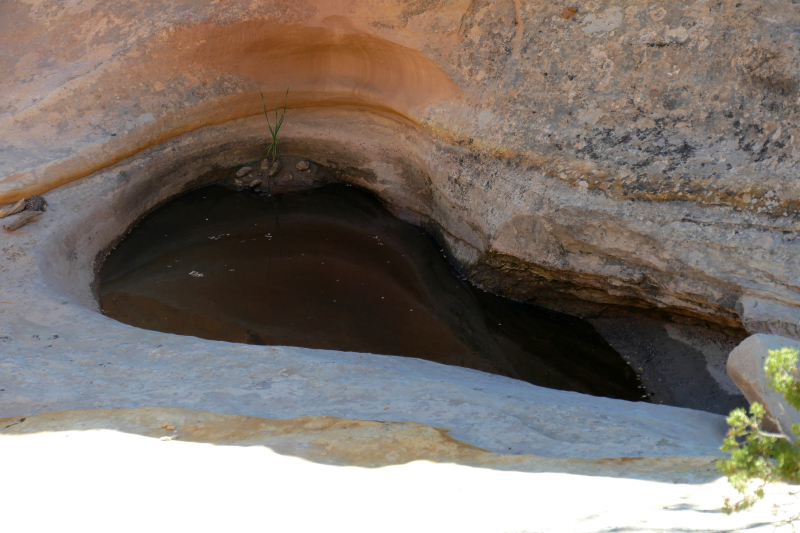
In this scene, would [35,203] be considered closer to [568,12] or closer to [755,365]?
[568,12]

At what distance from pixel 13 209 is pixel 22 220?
0.11 m

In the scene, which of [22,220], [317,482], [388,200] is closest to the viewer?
[317,482]

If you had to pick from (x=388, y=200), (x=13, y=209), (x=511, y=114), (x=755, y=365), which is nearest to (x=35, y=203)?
(x=13, y=209)

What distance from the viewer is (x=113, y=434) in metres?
2.01

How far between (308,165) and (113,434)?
4.35 meters

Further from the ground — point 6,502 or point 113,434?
point 113,434

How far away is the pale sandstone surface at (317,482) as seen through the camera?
4.84 feet

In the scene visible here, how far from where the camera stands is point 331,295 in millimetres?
4422

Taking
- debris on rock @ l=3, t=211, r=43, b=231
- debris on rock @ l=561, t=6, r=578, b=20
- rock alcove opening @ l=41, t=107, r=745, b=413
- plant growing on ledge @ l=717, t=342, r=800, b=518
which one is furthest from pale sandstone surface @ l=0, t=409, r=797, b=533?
debris on rock @ l=561, t=6, r=578, b=20

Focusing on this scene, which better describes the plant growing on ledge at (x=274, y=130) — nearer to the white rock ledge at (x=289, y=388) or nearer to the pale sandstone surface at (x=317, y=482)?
the white rock ledge at (x=289, y=388)

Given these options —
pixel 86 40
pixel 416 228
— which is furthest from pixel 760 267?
pixel 86 40

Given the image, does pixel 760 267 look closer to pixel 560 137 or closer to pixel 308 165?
pixel 560 137

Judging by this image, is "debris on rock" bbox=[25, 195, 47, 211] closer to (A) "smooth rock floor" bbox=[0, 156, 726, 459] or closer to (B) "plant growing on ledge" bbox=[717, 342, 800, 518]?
(A) "smooth rock floor" bbox=[0, 156, 726, 459]

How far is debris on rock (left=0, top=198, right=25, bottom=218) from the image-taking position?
13.8 feet
